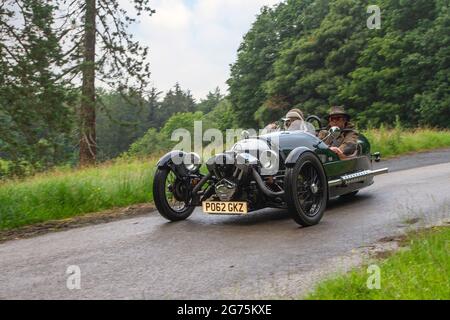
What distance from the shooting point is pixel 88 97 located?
59.0 ft

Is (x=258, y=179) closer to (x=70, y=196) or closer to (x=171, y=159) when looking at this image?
(x=171, y=159)

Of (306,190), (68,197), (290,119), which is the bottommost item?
(68,197)

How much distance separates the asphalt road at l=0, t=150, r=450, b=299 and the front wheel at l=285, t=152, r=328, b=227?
18 cm

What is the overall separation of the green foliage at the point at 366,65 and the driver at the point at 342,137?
33.4m

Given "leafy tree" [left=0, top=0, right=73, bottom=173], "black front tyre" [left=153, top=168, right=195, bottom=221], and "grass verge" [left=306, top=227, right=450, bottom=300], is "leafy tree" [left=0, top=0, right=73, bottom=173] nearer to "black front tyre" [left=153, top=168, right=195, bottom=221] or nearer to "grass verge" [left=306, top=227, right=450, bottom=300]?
"black front tyre" [left=153, top=168, right=195, bottom=221]

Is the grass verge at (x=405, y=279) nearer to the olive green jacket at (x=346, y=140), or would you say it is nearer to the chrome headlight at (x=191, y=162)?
the chrome headlight at (x=191, y=162)

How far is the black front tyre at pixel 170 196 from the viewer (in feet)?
26.3

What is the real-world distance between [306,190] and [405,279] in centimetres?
310

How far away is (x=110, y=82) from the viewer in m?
19.5

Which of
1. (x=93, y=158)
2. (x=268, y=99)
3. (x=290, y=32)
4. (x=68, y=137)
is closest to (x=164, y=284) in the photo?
(x=68, y=137)

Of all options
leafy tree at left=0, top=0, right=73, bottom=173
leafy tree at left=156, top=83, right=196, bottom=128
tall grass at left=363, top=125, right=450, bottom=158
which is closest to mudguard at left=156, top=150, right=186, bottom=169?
leafy tree at left=0, top=0, right=73, bottom=173

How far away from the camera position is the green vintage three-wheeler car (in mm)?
7309

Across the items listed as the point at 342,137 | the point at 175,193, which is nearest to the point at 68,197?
the point at 175,193
